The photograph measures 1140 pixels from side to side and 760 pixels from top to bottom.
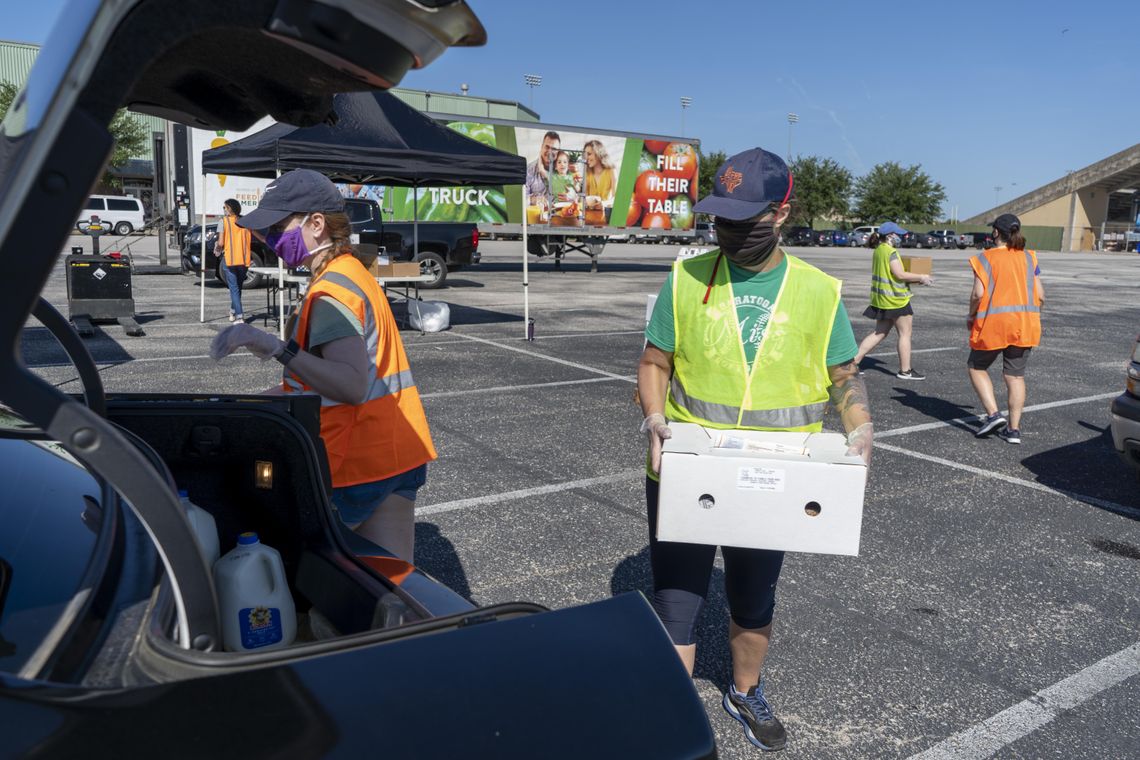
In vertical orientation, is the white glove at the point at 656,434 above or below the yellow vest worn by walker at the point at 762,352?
below

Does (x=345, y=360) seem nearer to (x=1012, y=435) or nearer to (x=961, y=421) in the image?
(x=1012, y=435)

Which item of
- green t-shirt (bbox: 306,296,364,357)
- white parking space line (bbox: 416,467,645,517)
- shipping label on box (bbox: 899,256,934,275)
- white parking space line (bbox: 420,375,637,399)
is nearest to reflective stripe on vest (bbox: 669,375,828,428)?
green t-shirt (bbox: 306,296,364,357)

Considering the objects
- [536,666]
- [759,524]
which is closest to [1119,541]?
[759,524]

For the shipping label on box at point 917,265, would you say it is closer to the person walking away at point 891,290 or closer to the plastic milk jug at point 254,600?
the person walking away at point 891,290

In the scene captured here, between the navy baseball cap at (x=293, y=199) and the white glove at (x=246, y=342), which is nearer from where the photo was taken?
the white glove at (x=246, y=342)

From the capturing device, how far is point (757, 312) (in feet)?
9.34

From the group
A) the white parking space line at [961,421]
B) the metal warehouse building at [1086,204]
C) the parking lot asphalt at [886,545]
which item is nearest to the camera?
the parking lot asphalt at [886,545]

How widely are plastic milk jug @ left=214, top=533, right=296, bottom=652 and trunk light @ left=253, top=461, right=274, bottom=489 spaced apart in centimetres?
32

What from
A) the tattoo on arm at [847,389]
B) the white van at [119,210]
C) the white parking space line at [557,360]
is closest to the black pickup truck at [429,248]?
the white parking space line at [557,360]

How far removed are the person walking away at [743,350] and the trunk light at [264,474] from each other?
1.09 m

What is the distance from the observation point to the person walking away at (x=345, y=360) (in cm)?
278

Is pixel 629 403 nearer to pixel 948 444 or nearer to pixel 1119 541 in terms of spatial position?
pixel 948 444

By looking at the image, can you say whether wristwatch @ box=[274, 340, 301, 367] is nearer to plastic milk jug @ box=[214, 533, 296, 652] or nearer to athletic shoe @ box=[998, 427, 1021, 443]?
plastic milk jug @ box=[214, 533, 296, 652]

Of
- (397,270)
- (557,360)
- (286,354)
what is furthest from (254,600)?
(397,270)
